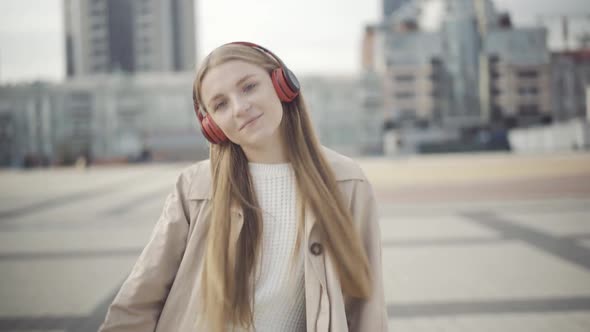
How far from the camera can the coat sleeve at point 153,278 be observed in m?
1.67

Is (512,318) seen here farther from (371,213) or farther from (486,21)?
(486,21)

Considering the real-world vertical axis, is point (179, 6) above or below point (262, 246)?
above

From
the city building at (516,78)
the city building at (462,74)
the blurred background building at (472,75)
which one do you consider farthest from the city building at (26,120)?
the city building at (516,78)

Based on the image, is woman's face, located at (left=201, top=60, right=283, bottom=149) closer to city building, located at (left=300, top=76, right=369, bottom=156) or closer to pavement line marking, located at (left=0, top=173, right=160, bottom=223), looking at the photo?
pavement line marking, located at (left=0, top=173, right=160, bottom=223)

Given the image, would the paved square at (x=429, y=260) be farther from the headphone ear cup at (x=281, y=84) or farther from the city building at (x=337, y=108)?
the city building at (x=337, y=108)

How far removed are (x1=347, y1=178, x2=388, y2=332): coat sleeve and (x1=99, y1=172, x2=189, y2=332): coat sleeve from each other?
1.80ft

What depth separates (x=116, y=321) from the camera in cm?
166

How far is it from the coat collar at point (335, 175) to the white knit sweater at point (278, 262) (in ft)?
0.47

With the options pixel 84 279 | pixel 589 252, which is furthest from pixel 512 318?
pixel 84 279

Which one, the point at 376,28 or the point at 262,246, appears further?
the point at 376,28

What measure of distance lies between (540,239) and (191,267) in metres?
5.65

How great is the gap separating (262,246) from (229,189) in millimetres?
208

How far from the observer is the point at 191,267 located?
5.61 feet

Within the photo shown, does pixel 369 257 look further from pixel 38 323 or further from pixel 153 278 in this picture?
pixel 38 323
